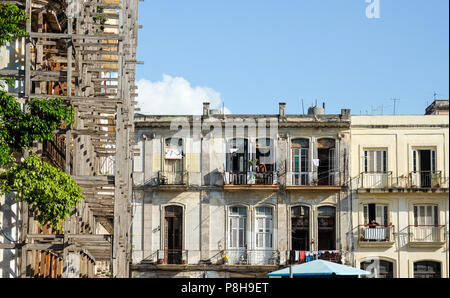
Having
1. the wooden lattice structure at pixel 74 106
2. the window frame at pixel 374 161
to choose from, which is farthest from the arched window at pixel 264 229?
the wooden lattice structure at pixel 74 106

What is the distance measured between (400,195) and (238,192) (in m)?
7.20

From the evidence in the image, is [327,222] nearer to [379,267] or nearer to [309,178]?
[309,178]

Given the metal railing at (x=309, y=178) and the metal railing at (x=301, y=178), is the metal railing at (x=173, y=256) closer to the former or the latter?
the metal railing at (x=309, y=178)

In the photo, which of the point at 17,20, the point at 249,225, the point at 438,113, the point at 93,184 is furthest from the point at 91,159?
the point at 438,113

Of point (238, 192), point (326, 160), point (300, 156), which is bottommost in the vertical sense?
point (238, 192)

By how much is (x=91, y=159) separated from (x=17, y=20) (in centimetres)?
941

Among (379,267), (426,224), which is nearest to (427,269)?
(426,224)

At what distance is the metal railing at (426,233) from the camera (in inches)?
1464

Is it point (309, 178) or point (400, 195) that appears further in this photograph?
point (309, 178)

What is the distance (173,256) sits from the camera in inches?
1471

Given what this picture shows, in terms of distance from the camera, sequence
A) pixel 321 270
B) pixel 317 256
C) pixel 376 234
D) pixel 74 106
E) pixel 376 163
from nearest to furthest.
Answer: pixel 74 106 < pixel 321 270 < pixel 317 256 < pixel 376 234 < pixel 376 163

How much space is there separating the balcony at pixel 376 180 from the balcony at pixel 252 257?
198 inches

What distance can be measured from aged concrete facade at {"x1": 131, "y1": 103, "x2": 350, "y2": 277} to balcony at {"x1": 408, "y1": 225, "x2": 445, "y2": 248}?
2.98 m

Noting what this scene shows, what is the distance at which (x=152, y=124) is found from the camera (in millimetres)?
37844
